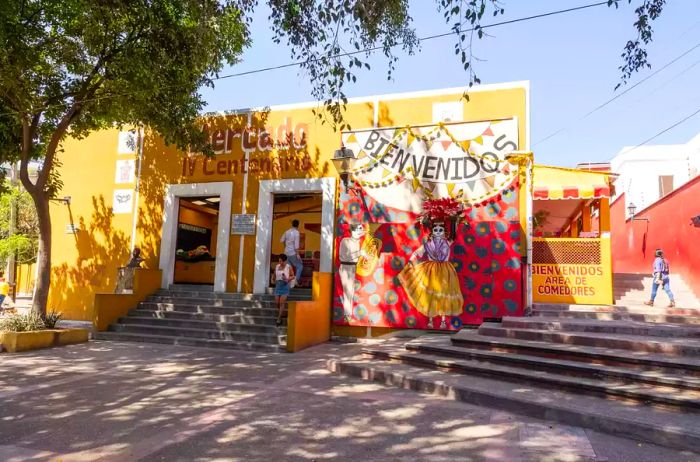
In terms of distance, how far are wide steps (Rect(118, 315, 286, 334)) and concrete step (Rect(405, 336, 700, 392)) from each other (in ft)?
10.7

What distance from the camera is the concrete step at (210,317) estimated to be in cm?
954

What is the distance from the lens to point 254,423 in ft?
14.5

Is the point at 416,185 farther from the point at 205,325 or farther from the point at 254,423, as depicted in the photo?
the point at 254,423

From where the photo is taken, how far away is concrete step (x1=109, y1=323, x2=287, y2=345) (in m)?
8.84

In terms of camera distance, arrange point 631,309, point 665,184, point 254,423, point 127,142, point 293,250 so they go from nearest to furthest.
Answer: point 254,423
point 631,309
point 293,250
point 127,142
point 665,184

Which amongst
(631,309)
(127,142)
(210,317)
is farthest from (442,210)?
(127,142)

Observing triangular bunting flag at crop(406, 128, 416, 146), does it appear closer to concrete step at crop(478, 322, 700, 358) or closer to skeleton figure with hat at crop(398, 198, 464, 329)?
skeleton figure with hat at crop(398, 198, 464, 329)

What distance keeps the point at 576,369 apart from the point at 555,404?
1036mm

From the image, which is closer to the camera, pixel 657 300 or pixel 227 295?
pixel 227 295

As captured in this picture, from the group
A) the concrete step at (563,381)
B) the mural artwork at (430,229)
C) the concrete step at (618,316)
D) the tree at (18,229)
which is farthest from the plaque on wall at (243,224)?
the tree at (18,229)

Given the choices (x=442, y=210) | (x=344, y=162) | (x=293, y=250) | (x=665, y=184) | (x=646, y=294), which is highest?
(x=665, y=184)

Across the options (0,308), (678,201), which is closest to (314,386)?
(0,308)

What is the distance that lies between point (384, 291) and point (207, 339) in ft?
12.1

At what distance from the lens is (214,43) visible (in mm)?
8062
